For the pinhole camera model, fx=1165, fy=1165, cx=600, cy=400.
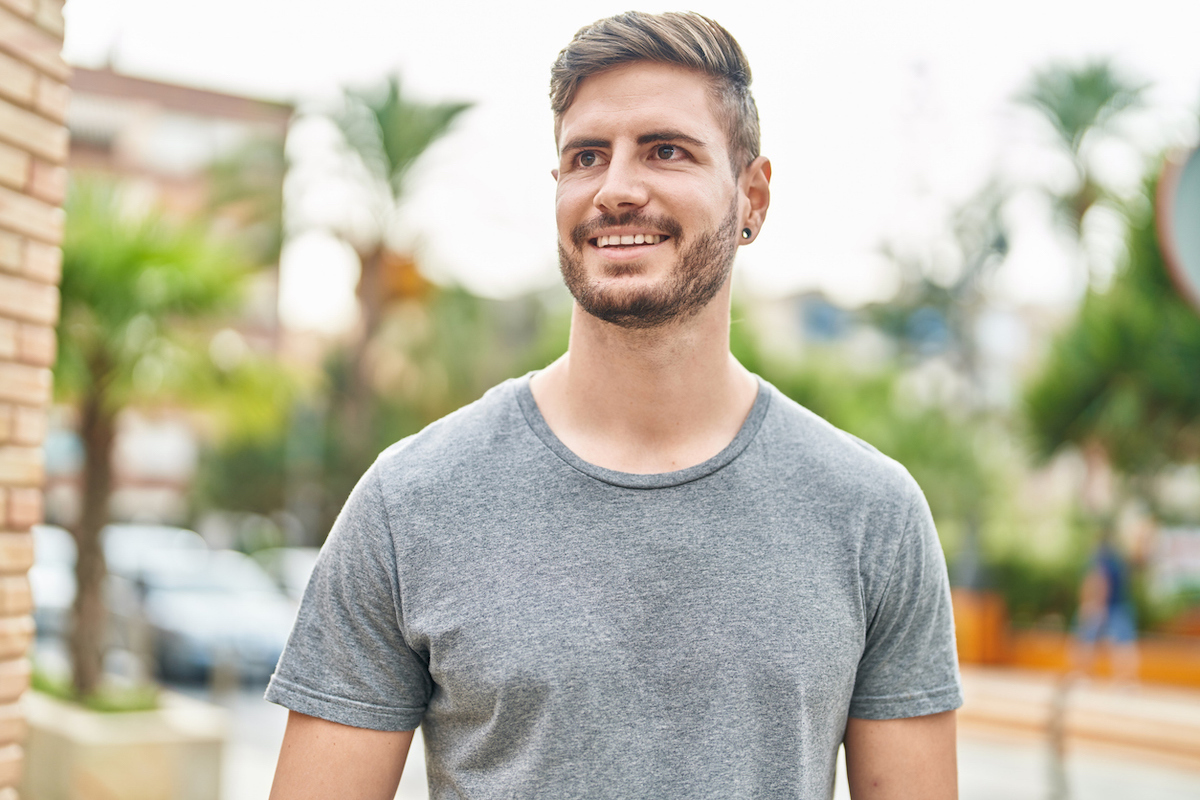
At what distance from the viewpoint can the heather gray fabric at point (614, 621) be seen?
5.94ft

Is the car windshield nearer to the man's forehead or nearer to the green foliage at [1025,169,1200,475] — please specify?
the green foliage at [1025,169,1200,475]

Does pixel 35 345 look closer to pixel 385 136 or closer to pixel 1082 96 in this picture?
pixel 385 136

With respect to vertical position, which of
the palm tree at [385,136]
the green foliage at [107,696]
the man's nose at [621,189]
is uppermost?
the palm tree at [385,136]

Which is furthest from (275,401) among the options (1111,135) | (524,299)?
(524,299)

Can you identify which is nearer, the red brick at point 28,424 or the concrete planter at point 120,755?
the red brick at point 28,424

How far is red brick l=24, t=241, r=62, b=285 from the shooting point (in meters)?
3.02

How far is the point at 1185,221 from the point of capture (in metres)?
3.30

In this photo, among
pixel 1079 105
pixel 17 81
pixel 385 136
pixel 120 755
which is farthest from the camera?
pixel 1079 105

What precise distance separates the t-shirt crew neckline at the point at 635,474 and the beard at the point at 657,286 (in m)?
0.22

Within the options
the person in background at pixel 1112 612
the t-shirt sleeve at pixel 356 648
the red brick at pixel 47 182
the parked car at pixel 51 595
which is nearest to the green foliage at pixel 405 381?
the parked car at pixel 51 595

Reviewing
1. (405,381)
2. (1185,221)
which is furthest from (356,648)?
(405,381)

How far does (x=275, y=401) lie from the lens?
29.2 ft

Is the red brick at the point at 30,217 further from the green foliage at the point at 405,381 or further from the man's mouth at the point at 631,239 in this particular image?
the green foliage at the point at 405,381

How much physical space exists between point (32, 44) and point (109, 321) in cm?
462
